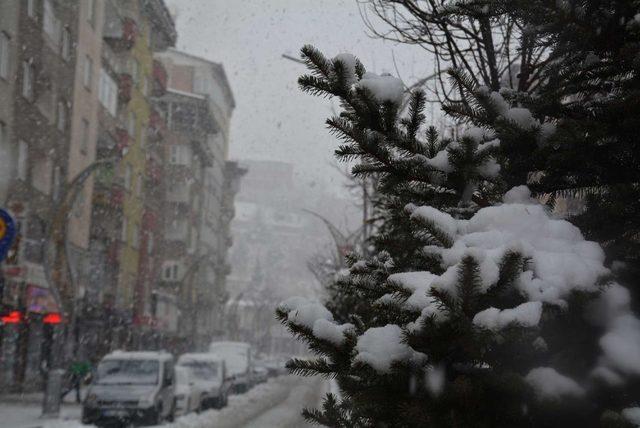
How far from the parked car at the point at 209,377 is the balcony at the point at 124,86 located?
1713 centimetres

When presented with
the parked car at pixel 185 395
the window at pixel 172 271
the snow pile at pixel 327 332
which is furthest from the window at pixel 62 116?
the window at pixel 172 271

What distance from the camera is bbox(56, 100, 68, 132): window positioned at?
110 feet

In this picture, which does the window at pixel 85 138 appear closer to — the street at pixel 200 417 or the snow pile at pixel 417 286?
the street at pixel 200 417

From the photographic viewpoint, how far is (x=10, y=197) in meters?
27.7

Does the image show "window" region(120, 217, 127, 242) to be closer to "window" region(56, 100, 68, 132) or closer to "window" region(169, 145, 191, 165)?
"window" region(56, 100, 68, 132)

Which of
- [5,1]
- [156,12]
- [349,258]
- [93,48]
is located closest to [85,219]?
[93,48]

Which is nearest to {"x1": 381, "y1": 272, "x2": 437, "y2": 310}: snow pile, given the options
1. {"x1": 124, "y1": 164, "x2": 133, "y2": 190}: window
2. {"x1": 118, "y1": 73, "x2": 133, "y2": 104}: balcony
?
{"x1": 118, "y1": 73, "x2": 133, "y2": 104}: balcony

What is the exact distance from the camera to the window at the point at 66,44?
3353 cm

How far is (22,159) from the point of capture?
29.1 m

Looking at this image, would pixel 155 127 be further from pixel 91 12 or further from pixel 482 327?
pixel 482 327

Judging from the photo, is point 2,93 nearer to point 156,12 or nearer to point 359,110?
point 359,110

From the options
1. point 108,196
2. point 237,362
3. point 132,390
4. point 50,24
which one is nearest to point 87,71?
point 50,24

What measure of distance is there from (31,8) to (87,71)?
27.2ft

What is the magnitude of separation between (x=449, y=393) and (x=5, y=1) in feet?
88.5
